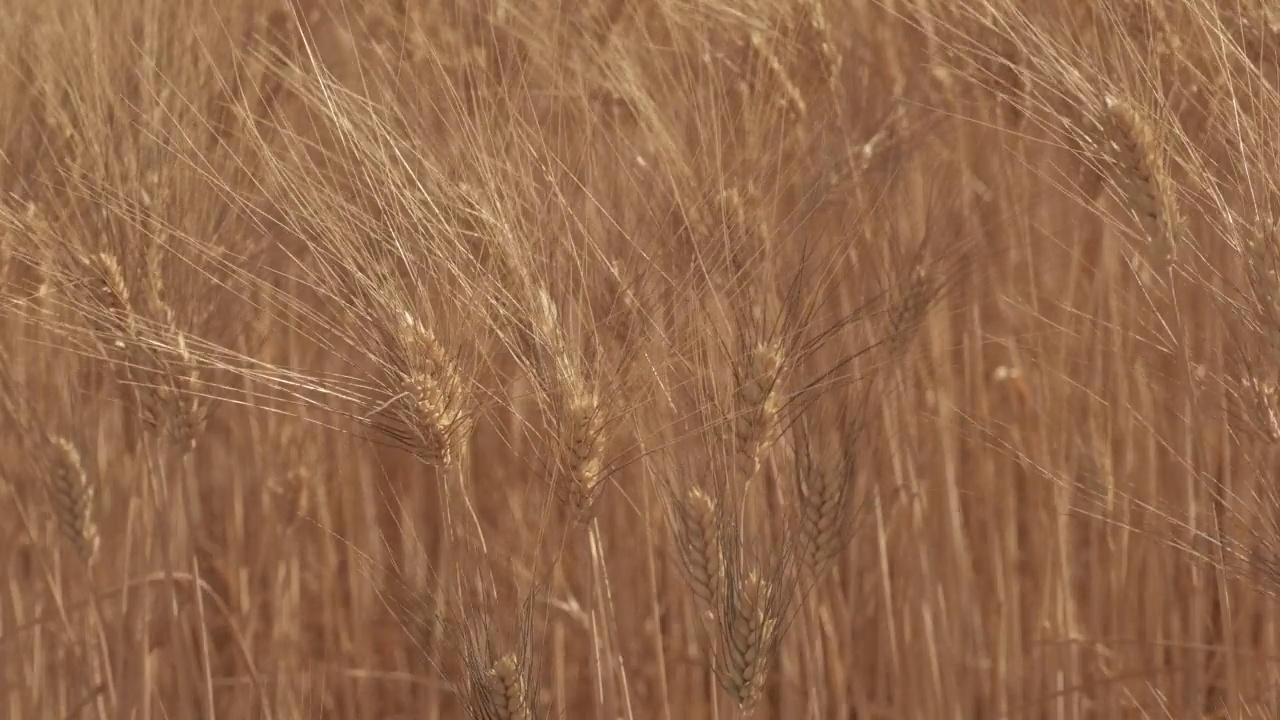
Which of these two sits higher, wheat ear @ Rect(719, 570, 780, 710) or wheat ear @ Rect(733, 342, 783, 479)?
wheat ear @ Rect(733, 342, 783, 479)

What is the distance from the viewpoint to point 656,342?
1.16 meters

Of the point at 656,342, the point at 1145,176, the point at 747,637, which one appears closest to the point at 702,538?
the point at 747,637

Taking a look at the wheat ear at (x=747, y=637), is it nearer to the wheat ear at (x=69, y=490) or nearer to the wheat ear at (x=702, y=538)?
the wheat ear at (x=702, y=538)

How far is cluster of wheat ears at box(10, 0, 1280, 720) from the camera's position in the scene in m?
1.05

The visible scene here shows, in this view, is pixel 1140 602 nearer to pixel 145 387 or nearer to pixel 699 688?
pixel 699 688

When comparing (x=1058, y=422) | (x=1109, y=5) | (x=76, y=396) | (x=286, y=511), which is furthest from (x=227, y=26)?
(x=1058, y=422)

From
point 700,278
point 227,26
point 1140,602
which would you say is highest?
point 227,26

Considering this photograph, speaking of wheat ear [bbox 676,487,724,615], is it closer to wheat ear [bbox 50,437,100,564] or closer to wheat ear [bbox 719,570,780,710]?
wheat ear [bbox 719,570,780,710]

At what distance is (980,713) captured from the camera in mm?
1743

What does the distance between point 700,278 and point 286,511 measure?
703mm

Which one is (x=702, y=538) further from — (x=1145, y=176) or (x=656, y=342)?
(x=1145, y=176)

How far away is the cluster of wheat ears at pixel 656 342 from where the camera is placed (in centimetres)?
105

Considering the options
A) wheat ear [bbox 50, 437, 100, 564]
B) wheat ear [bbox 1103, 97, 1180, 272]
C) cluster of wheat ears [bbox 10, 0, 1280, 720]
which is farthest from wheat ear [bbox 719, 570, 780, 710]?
wheat ear [bbox 50, 437, 100, 564]

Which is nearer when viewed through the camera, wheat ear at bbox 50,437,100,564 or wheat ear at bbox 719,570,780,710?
wheat ear at bbox 719,570,780,710
